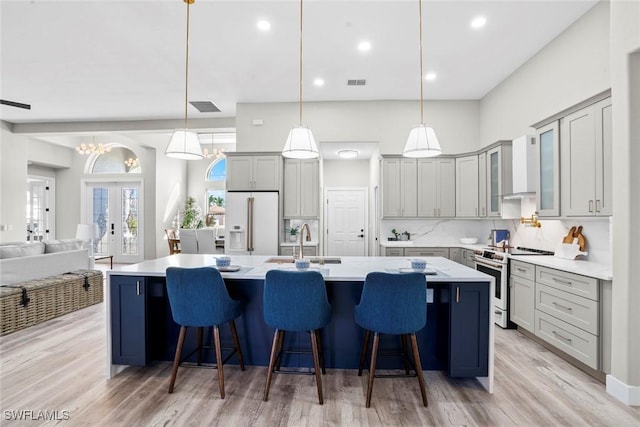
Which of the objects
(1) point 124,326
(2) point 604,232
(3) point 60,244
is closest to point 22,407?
(1) point 124,326

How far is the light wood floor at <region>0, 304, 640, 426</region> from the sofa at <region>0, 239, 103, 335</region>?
0.90 meters

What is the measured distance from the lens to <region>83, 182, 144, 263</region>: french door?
30.5 ft

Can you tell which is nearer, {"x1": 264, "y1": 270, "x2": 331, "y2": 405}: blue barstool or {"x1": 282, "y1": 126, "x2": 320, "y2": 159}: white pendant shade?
{"x1": 264, "y1": 270, "x2": 331, "y2": 405}: blue barstool

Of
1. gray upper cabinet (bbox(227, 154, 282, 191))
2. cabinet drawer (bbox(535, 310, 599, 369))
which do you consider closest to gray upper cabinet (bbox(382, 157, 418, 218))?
gray upper cabinet (bbox(227, 154, 282, 191))

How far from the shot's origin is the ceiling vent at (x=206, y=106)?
5875 millimetres

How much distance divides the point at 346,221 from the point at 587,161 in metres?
5.16

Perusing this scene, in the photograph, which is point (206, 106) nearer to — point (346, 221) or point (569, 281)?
point (346, 221)

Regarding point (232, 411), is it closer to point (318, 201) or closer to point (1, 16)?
point (318, 201)

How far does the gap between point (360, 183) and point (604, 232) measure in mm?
4974

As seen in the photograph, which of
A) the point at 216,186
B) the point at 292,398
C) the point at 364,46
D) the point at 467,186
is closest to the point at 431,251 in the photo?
the point at 467,186

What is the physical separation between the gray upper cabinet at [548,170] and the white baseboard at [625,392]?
5.08ft

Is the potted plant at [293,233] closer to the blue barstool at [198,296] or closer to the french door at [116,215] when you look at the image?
the blue barstool at [198,296]

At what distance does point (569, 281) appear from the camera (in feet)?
9.64

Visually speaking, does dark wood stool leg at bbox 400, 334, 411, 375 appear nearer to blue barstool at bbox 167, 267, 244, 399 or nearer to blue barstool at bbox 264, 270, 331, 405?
blue barstool at bbox 264, 270, 331, 405
